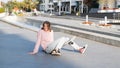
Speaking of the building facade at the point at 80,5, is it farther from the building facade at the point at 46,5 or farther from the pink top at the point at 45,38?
the pink top at the point at 45,38

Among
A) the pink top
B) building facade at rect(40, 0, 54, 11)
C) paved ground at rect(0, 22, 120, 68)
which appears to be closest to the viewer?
paved ground at rect(0, 22, 120, 68)

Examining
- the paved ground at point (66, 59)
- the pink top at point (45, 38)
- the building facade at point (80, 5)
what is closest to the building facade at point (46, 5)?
the building facade at point (80, 5)

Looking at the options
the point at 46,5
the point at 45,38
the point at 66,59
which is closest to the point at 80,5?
the point at 46,5

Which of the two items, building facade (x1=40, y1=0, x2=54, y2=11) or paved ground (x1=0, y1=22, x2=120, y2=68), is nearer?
paved ground (x1=0, y1=22, x2=120, y2=68)

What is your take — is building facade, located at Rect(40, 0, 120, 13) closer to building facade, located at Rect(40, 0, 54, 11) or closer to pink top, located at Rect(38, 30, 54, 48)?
building facade, located at Rect(40, 0, 54, 11)

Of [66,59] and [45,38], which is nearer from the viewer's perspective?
[66,59]

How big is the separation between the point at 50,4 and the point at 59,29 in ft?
303

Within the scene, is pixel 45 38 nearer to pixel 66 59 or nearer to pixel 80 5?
pixel 66 59

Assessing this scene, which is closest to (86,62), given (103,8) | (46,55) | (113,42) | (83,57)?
(83,57)

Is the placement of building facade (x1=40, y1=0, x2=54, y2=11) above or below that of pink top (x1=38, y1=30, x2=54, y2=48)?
below

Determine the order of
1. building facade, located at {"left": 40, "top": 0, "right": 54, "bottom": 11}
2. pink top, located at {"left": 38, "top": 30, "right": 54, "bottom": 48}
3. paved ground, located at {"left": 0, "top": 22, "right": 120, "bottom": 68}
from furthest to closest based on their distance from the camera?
building facade, located at {"left": 40, "top": 0, "right": 54, "bottom": 11}, pink top, located at {"left": 38, "top": 30, "right": 54, "bottom": 48}, paved ground, located at {"left": 0, "top": 22, "right": 120, "bottom": 68}

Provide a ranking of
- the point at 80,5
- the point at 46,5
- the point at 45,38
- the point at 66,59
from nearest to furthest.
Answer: the point at 66,59, the point at 45,38, the point at 80,5, the point at 46,5

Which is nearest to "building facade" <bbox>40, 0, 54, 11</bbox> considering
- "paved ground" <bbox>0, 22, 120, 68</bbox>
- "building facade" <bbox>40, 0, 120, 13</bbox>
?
"building facade" <bbox>40, 0, 120, 13</bbox>

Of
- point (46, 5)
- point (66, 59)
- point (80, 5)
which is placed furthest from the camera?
point (46, 5)
